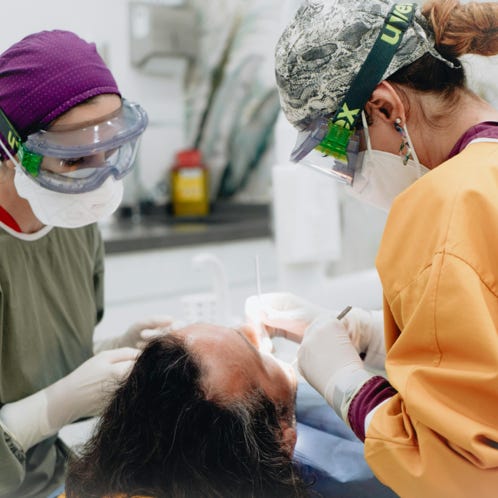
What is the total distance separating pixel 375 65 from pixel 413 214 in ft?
0.89

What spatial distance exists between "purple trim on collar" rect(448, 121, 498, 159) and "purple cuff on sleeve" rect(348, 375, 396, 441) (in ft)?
1.30

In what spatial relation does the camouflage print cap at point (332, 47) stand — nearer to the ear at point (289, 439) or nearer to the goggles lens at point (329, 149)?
the goggles lens at point (329, 149)

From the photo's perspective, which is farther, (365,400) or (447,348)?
(365,400)

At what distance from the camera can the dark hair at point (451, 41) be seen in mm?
1116

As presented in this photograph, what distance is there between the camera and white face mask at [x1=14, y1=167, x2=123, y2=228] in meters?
1.36

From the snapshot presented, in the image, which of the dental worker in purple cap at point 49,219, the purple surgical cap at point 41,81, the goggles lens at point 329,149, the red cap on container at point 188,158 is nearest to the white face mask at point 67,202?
the dental worker in purple cap at point 49,219

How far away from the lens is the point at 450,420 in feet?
2.95

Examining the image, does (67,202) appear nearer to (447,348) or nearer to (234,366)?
(234,366)

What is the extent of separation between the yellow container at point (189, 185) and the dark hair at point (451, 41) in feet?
8.15

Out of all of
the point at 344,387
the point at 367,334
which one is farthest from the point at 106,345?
the point at 344,387

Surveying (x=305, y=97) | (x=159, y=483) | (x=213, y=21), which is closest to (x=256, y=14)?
(x=213, y=21)

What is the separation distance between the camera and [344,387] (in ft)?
3.61

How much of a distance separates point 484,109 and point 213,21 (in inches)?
98.5

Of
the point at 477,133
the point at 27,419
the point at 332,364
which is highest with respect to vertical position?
the point at 477,133
